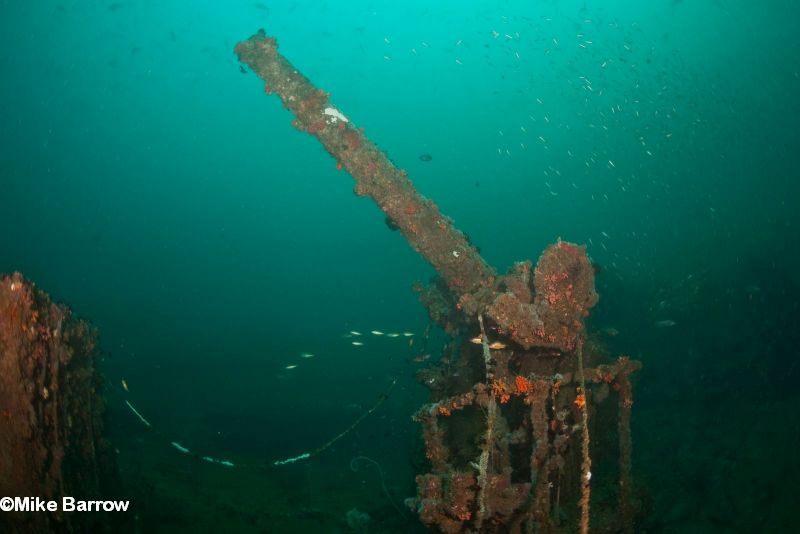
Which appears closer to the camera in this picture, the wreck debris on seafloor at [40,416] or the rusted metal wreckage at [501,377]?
the wreck debris on seafloor at [40,416]

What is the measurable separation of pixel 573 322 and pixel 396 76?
119185 mm

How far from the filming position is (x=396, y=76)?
113812 millimetres

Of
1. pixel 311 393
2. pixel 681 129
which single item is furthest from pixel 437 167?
pixel 311 393

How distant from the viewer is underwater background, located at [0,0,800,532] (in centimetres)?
1047

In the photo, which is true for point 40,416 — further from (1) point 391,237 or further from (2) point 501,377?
(1) point 391,237

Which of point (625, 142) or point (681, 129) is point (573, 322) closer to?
point (681, 129)

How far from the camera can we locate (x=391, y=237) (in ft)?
297

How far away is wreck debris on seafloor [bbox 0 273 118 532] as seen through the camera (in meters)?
3.59

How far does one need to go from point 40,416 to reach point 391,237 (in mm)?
86896

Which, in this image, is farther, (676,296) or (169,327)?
(169,327)

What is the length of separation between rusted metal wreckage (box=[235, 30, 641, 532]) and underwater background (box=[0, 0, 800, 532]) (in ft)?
3.85

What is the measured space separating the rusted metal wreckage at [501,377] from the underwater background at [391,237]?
117 centimetres

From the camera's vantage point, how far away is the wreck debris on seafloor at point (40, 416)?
3.59 m

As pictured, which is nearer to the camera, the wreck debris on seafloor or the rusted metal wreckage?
the wreck debris on seafloor
